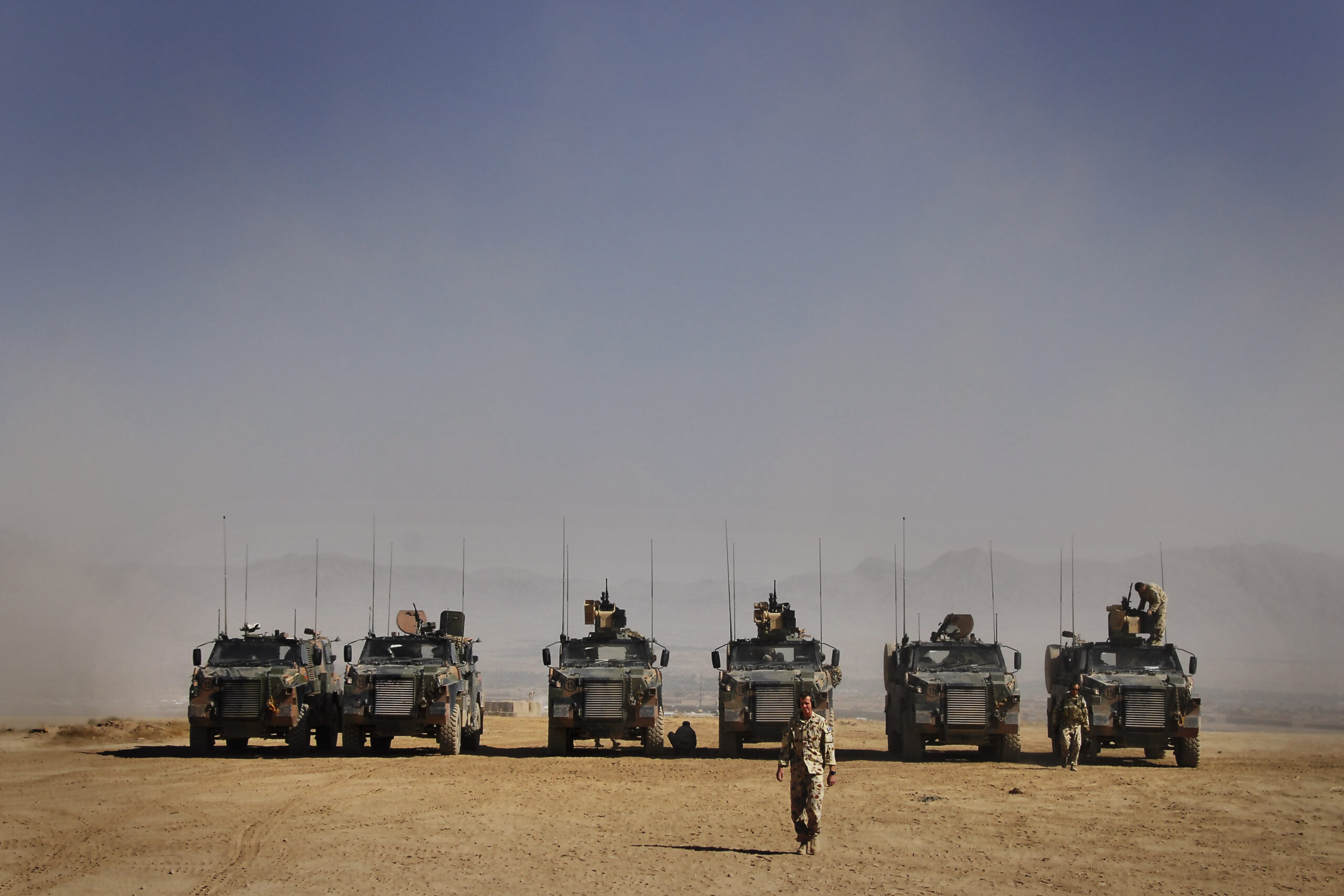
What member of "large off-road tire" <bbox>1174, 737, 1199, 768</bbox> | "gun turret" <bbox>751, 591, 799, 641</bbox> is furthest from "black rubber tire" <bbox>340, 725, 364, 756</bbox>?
"large off-road tire" <bbox>1174, 737, 1199, 768</bbox>

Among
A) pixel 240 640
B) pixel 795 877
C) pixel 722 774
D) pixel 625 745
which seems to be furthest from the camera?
pixel 625 745

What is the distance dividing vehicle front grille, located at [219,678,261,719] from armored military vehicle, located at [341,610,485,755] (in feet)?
5.27

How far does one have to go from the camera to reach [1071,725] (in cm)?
2353

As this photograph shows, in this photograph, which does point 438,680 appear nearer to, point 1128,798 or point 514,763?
point 514,763

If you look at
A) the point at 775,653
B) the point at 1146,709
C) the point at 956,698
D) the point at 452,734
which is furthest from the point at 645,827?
the point at 1146,709

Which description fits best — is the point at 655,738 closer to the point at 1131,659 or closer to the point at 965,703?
the point at 965,703

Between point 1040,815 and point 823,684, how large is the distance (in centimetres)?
846

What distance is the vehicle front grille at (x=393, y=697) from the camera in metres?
25.4

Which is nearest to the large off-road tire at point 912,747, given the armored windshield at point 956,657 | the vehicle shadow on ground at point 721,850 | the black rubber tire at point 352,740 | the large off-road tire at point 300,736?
the armored windshield at point 956,657

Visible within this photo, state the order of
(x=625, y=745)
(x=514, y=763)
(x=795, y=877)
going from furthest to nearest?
(x=625, y=745) < (x=514, y=763) < (x=795, y=877)

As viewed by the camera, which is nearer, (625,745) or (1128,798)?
(1128,798)

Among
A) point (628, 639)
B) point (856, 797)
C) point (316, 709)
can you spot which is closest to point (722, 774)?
point (856, 797)

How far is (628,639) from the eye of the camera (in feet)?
90.1

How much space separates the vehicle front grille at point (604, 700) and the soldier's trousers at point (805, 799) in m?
11.6
